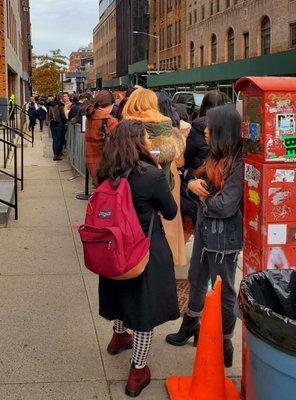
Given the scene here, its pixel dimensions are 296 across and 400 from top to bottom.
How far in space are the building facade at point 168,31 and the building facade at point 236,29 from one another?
2.50m

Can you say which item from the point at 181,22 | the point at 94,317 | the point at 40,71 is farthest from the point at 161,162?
the point at 40,71

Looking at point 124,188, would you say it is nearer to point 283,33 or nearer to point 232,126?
point 232,126

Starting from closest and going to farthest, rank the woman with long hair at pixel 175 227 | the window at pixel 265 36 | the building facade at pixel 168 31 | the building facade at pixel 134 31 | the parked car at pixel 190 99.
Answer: the woman with long hair at pixel 175 227, the parked car at pixel 190 99, the window at pixel 265 36, the building facade at pixel 168 31, the building facade at pixel 134 31

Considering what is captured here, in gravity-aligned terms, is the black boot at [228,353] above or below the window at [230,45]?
below

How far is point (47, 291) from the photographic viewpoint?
543 centimetres

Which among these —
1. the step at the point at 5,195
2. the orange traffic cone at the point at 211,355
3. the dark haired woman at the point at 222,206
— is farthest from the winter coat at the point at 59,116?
the orange traffic cone at the point at 211,355

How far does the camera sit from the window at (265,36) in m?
44.3

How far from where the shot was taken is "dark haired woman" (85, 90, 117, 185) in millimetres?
8086

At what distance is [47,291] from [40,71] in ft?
292

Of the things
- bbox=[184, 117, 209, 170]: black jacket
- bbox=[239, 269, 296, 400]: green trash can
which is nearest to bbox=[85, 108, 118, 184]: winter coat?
bbox=[184, 117, 209, 170]: black jacket

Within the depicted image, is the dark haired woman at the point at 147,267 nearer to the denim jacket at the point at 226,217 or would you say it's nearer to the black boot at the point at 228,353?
the denim jacket at the point at 226,217

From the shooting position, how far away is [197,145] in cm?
553

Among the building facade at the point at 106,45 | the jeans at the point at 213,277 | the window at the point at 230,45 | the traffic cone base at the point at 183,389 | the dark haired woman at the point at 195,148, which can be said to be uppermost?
the building facade at the point at 106,45

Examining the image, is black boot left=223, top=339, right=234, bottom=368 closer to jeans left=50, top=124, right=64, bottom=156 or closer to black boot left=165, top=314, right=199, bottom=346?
black boot left=165, top=314, right=199, bottom=346
